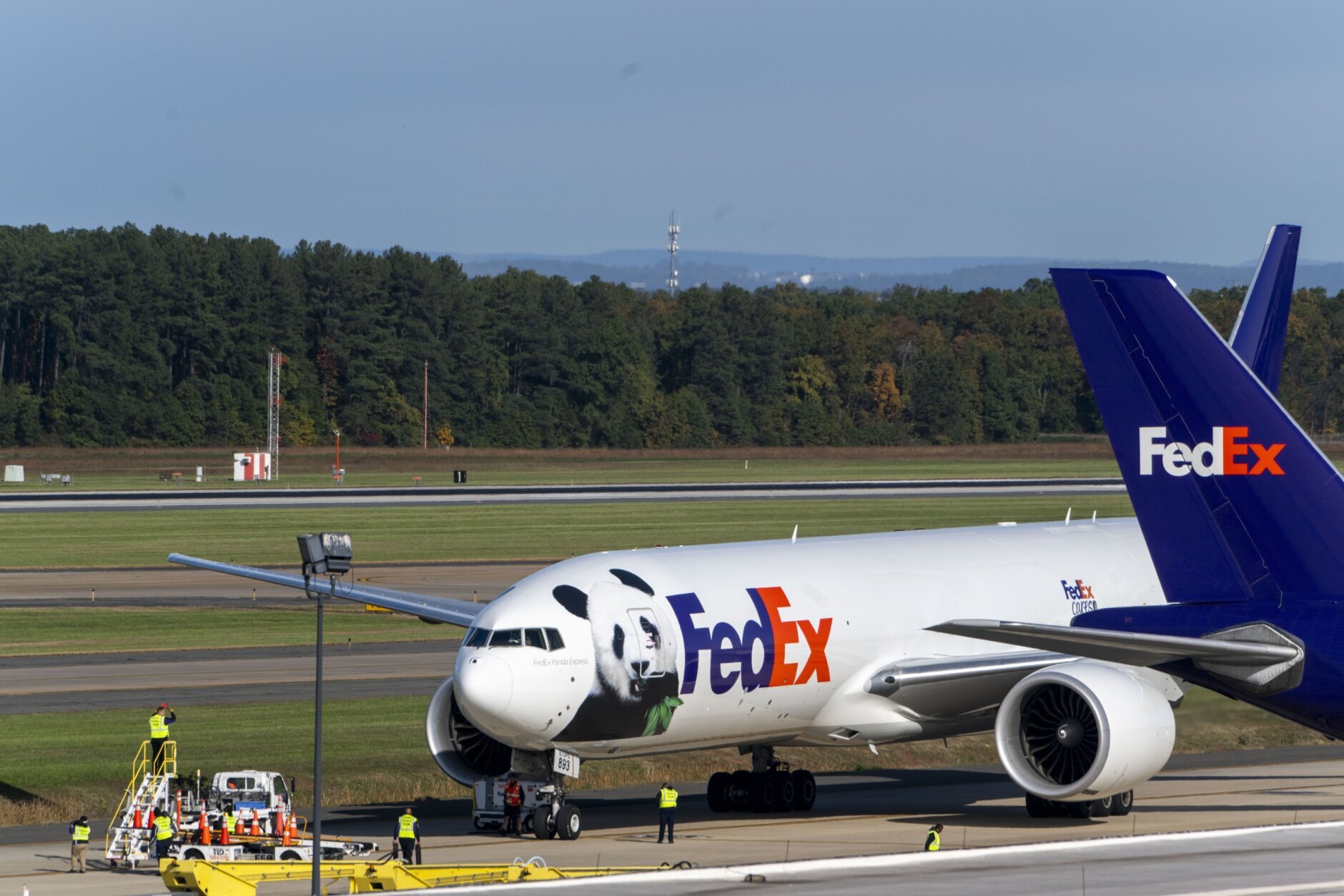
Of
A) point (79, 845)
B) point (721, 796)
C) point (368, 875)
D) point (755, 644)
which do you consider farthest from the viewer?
point (721, 796)

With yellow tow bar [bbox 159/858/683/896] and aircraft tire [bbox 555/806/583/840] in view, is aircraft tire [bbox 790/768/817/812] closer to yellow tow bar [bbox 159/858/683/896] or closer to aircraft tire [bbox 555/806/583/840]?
aircraft tire [bbox 555/806/583/840]

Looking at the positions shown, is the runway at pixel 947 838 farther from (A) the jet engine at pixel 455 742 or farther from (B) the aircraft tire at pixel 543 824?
(A) the jet engine at pixel 455 742

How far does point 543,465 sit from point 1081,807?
148408 millimetres

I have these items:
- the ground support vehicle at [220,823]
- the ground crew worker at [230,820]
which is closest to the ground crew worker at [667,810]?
the ground support vehicle at [220,823]

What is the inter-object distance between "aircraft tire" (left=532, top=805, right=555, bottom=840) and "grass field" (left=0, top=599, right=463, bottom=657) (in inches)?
1370

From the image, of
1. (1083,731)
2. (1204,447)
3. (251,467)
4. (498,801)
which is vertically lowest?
(498,801)

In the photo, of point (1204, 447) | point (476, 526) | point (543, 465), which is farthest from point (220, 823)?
point (543, 465)

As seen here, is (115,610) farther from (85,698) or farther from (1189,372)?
(1189,372)

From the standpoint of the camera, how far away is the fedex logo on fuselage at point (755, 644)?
3494cm

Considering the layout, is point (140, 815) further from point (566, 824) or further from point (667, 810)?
point (667, 810)

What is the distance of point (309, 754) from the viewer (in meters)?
45.4

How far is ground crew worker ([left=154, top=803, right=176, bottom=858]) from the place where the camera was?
3325 cm

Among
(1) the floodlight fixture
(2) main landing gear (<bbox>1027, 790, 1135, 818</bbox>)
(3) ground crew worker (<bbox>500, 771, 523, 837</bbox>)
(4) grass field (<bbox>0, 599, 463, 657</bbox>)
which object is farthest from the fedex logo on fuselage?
(4) grass field (<bbox>0, 599, 463, 657</bbox>)

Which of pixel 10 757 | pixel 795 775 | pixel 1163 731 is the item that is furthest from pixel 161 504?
pixel 1163 731
